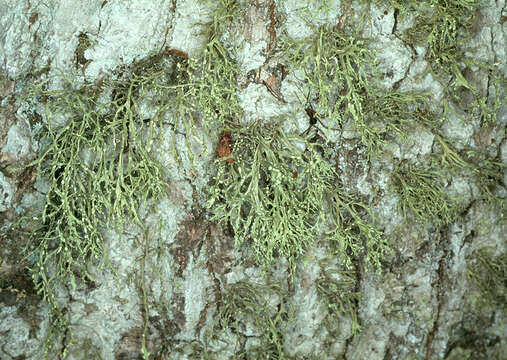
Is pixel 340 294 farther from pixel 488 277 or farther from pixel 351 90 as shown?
pixel 351 90

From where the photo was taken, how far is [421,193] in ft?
6.17

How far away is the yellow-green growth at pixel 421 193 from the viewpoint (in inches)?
73.5

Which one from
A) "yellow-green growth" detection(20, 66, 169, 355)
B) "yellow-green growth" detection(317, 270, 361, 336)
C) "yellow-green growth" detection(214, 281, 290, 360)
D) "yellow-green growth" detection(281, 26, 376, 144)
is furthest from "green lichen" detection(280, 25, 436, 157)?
"yellow-green growth" detection(214, 281, 290, 360)

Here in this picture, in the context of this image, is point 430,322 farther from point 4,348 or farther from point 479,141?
point 4,348

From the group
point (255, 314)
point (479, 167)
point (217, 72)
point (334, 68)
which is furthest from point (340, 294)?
point (217, 72)

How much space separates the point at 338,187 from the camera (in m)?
1.87

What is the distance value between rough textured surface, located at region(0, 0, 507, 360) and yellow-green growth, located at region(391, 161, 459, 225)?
0.07 ft

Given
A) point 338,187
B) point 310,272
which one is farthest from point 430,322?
point 338,187

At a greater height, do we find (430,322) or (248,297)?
(248,297)

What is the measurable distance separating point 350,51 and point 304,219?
745 millimetres

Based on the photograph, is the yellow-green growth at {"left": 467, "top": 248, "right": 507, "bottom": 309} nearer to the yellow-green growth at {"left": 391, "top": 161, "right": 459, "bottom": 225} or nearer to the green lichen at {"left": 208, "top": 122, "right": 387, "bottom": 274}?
the yellow-green growth at {"left": 391, "top": 161, "right": 459, "bottom": 225}

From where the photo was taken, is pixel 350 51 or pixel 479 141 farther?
pixel 479 141

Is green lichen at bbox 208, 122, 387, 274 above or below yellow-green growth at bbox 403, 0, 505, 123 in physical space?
below

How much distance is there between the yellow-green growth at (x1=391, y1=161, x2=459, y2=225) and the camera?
1.87 m
